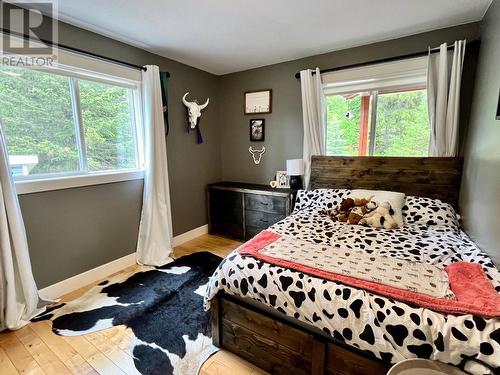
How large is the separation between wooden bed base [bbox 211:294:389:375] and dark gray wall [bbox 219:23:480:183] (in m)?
2.30

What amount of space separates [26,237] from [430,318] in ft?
9.23

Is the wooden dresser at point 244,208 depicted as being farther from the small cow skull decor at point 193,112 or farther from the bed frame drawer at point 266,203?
the small cow skull decor at point 193,112

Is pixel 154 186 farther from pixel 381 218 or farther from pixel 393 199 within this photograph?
pixel 393 199

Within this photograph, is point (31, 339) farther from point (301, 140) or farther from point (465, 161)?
point (465, 161)

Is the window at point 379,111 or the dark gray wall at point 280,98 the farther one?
the window at point 379,111

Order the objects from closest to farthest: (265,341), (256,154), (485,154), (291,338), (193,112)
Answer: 1. (291,338)
2. (265,341)
3. (485,154)
4. (193,112)
5. (256,154)

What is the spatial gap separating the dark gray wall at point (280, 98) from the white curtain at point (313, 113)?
0.20 meters

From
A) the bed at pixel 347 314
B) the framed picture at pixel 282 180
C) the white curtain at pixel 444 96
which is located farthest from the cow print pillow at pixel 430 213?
the framed picture at pixel 282 180

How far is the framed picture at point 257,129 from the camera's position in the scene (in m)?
3.58

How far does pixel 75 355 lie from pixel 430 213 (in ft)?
9.83

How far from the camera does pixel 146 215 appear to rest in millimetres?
2869

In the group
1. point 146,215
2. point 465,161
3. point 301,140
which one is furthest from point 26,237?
point 465,161

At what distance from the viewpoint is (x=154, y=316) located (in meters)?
1.97

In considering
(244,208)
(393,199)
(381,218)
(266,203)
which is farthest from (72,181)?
(393,199)
